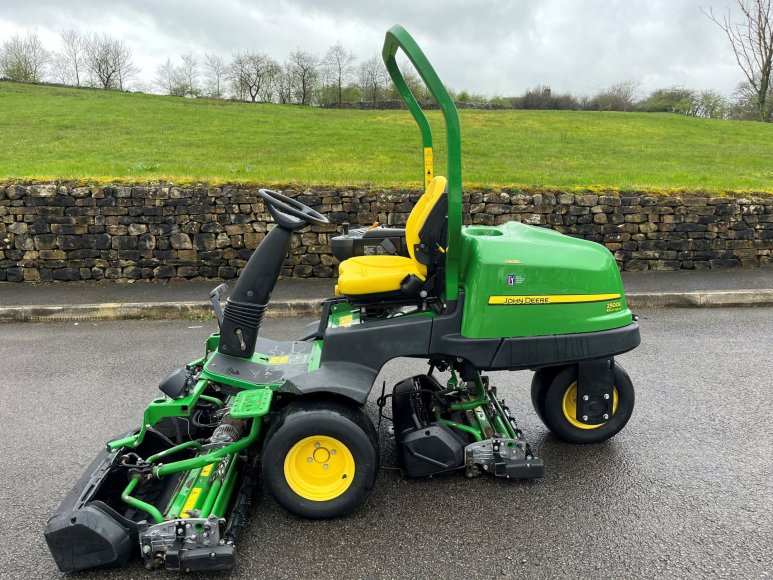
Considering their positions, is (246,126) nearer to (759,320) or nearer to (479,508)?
(759,320)

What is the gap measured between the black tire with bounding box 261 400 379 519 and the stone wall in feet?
16.7

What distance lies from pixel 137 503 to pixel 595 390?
244cm

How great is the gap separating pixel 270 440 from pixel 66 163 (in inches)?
376

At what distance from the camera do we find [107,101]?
2091 centimetres

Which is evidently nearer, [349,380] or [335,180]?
[349,380]

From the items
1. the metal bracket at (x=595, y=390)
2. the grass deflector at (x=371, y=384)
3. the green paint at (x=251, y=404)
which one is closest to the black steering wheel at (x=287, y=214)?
the grass deflector at (x=371, y=384)

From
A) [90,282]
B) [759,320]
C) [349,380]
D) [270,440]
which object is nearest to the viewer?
[270,440]

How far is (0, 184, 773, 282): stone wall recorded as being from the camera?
7.38 m

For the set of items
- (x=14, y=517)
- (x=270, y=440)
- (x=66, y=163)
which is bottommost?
(x=14, y=517)

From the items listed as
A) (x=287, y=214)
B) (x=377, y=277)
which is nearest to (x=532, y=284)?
(x=377, y=277)

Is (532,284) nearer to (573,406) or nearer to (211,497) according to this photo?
(573,406)

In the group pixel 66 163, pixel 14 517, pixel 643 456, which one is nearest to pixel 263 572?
pixel 14 517

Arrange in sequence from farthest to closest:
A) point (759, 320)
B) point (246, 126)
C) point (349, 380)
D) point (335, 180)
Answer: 1. point (246, 126)
2. point (335, 180)
3. point (759, 320)
4. point (349, 380)

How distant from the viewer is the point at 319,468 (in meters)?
2.71
